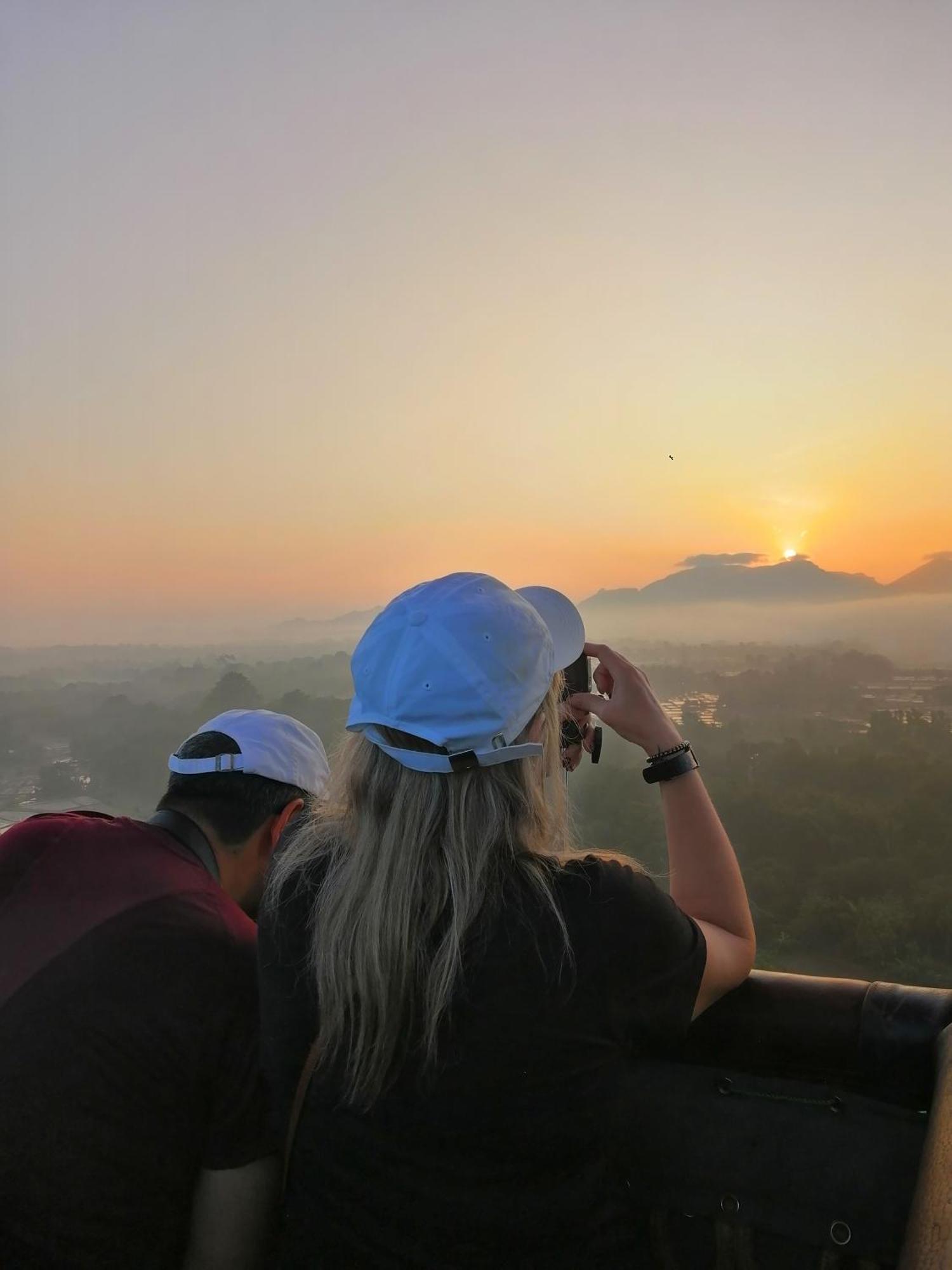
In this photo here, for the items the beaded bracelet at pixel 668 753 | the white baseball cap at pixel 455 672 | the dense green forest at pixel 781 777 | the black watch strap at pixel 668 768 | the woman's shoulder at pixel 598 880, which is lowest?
the dense green forest at pixel 781 777

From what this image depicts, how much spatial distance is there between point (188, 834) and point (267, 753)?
19cm

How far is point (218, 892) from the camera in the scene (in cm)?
126

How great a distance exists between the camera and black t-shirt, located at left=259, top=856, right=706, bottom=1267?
0.85 metres

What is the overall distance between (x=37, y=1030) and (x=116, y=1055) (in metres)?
0.11

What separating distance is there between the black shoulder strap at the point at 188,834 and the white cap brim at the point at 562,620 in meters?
0.68

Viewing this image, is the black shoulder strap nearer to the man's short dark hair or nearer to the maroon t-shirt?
the man's short dark hair

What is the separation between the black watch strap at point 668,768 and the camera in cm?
120

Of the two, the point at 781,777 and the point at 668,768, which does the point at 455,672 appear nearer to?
the point at 668,768

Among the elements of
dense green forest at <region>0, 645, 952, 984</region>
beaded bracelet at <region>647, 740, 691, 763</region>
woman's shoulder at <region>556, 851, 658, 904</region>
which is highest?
beaded bracelet at <region>647, 740, 691, 763</region>

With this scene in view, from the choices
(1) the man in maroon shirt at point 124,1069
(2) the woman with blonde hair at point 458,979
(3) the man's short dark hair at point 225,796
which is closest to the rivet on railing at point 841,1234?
(2) the woman with blonde hair at point 458,979

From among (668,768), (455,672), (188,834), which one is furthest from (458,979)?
(188,834)

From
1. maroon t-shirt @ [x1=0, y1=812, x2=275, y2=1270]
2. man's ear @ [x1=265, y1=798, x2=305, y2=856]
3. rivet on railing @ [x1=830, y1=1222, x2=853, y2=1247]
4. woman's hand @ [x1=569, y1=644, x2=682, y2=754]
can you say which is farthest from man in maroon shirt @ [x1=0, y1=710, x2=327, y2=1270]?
rivet on railing @ [x1=830, y1=1222, x2=853, y2=1247]

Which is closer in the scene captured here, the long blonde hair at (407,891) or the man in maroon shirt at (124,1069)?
the long blonde hair at (407,891)

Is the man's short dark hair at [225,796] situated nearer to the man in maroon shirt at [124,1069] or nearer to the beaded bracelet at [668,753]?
the man in maroon shirt at [124,1069]
